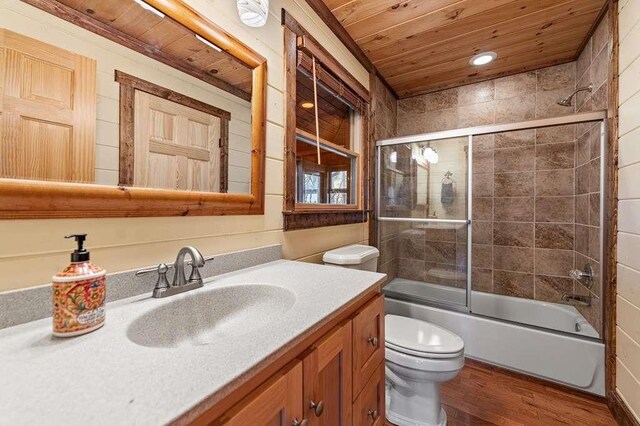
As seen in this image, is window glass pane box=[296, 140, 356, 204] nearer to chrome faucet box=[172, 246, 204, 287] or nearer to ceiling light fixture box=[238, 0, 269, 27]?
ceiling light fixture box=[238, 0, 269, 27]

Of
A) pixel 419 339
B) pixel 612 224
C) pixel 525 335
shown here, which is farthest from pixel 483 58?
pixel 419 339

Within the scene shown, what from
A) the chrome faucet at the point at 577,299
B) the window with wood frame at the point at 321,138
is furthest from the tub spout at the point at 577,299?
the window with wood frame at the point at 321,138

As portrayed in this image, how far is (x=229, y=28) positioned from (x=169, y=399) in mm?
1263

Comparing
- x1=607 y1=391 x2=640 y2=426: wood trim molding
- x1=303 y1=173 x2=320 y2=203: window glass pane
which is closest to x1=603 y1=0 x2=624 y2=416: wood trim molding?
x1=607 y1=391 x2=640 y2=426: wood trim molding

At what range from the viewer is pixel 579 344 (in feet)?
5.35

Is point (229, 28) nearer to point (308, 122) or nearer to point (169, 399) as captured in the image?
point (308, 122)

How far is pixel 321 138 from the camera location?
1731 mm

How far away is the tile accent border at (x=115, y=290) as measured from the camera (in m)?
0.62

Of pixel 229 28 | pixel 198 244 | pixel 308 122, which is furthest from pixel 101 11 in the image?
pixel 308 122

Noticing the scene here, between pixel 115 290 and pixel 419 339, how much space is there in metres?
1.42

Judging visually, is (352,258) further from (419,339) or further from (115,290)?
(115,290)

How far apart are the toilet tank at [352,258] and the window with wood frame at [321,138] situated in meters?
0.21

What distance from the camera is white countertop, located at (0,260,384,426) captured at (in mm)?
361

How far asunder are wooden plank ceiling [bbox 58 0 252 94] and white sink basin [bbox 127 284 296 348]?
2.70 ft
